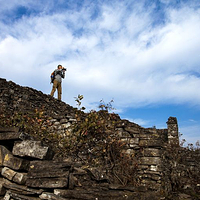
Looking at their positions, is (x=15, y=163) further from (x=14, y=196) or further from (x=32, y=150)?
(x=14, y=196)

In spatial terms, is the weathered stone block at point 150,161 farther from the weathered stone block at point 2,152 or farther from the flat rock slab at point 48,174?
the weathered stone block at point 2,152

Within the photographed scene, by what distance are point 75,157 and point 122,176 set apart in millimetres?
1363

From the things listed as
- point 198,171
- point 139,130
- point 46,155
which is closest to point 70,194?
point 46,155

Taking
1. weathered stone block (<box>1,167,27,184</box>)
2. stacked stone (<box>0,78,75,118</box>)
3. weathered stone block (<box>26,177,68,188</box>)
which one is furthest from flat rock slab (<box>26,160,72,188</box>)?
stacked stone (<box>0,78,75,118</box>)

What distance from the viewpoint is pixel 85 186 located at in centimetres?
334

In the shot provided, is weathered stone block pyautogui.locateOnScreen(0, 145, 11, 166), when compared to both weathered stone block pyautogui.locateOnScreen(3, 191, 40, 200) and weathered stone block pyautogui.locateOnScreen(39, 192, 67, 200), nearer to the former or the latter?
weathered stone block pyautogui.locateOnScreen(3, 191, 40, 200)

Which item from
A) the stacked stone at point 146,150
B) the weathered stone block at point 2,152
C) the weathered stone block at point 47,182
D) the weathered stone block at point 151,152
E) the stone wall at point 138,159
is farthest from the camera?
the weathered stone block at point 151,152

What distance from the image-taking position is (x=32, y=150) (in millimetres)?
3490

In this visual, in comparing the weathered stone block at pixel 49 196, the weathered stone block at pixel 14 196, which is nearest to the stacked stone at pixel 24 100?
the weathered stone block at pixel 14 196

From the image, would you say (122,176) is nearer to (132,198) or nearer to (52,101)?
(132,198)

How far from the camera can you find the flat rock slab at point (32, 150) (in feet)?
11.3

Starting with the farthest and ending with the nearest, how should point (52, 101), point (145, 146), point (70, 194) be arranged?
point (52, 101) → point (145, 146) → point (70, 194)

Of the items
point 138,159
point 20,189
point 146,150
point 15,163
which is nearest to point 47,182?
point 20,189

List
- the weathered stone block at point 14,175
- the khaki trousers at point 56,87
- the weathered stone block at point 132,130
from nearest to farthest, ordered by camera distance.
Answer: the weathered stone block at point 14,175
the weathered stone block at point 132,130
the khaki trousers at point 56,87
